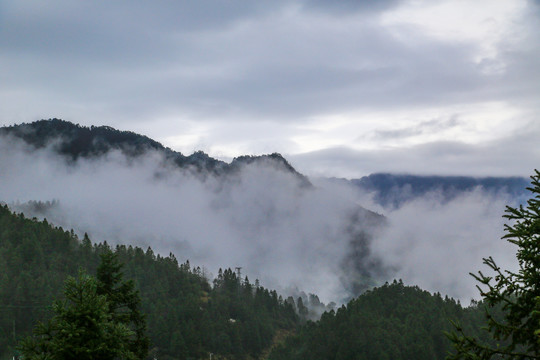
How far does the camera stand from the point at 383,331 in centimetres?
15688

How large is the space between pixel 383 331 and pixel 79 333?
493 ft

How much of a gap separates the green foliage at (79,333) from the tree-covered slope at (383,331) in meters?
133

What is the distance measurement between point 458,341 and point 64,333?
1449 centimetres

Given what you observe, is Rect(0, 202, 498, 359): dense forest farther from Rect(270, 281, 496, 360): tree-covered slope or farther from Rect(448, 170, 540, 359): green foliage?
Rect(448, 170, 540, 359): green foliage

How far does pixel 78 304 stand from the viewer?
20000 millimetres

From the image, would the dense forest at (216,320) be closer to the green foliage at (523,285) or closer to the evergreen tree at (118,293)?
the evergreen tree at (118,293)

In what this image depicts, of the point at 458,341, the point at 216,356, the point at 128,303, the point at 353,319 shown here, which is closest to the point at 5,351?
the point at 216,356

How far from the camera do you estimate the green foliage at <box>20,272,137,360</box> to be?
1923 centimetres

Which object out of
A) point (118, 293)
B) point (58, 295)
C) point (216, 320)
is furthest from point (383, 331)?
point (118, 293)

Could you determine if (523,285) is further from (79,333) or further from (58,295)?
(58,295)

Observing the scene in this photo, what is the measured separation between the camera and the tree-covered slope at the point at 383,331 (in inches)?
5871

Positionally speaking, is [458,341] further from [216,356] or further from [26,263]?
[26,263]

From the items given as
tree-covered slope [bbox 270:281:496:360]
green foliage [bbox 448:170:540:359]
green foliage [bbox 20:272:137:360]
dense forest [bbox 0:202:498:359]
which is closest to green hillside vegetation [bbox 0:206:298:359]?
dense forest [bbox 0:202:498:359]

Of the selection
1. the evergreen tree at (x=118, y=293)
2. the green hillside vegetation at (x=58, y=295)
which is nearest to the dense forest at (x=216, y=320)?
the green hillside vegetation at (x=58, y=295)
